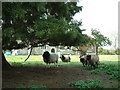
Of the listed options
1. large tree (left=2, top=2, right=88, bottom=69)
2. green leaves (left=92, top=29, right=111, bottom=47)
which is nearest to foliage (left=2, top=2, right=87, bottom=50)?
large tree (left=2, top=2, right=88, bottom=69)

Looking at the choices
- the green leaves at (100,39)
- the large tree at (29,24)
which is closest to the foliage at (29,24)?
the large tree at (29,24)

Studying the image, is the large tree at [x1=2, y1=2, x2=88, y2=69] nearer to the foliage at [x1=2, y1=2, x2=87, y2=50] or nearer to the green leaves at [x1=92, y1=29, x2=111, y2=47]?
the foliage at [x1=2, y1=2, x2=87, y2=50]

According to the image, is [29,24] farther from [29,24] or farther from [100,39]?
[100,39]

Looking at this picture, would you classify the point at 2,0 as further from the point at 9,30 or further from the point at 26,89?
the point at 26,89

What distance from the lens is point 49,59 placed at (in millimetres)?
10648

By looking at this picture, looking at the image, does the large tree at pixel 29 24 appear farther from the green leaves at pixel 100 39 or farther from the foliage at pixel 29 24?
the green leaves at pixel 100 39

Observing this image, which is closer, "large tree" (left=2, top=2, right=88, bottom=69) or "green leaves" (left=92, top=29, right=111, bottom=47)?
"large tree" (left=2, top=2, right=88, bottom=69)

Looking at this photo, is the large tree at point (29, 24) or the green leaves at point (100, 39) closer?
the large tree at point (29, 24)

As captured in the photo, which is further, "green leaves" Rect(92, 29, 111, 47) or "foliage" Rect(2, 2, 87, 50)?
"green leaves" Rect(92, 29, 111, 47)

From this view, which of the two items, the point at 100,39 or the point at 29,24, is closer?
the point at 29,24

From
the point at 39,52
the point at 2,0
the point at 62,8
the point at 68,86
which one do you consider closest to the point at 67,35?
the point at 62,8

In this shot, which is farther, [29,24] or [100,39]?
[100,39]

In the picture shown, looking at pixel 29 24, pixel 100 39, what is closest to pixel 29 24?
pixel 29 24

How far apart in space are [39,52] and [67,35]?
72.3 ft
